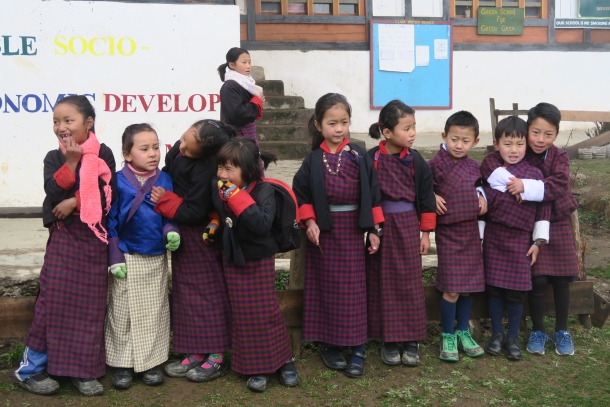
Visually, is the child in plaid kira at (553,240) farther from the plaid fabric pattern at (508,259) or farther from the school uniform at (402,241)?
the school uniform at (402,241)

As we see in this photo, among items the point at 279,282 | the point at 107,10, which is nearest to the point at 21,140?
the point at 107,10

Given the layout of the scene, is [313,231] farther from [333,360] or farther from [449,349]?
[449,349]

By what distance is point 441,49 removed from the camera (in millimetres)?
12586

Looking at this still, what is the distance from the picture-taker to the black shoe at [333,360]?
383cm

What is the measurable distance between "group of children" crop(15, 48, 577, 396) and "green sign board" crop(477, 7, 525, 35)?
9296 millimetres

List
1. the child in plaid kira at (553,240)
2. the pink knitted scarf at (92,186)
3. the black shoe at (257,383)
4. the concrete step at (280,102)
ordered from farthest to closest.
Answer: the concrete step at (280,102)
the child in plaid kira at (553,240)
the black shoe at (257,383)
the pink knitted scarf at (92,186)

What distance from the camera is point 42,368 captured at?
3.55 metres

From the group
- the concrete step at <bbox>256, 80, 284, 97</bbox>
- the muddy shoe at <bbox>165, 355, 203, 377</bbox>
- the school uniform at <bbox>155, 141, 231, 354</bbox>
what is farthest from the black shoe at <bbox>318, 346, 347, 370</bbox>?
the concrete step at <bbox>256, 80, 284, 97</bbox>

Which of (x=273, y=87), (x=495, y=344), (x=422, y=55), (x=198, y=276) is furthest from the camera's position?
(x=422, y=55)

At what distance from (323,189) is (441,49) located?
949 cm

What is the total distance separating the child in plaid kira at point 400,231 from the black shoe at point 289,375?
51 cm

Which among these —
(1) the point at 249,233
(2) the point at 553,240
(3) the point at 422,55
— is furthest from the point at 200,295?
(3) the point at 422,55

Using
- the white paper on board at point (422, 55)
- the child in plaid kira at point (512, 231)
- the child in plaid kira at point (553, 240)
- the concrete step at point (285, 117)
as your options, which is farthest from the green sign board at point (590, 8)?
the child in plaid kira at point (512, 231)

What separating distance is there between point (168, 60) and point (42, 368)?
140 inches
